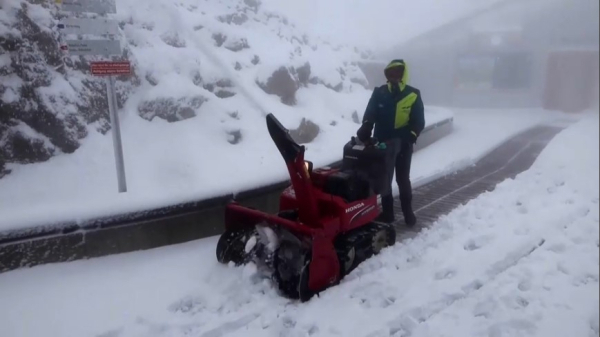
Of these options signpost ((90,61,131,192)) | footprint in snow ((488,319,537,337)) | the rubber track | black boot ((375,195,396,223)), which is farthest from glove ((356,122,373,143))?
signpost ((90,61,131,192))

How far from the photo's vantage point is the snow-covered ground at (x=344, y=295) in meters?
2.88

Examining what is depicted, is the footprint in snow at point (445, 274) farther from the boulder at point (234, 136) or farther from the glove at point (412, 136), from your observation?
the boulder at point (234, 136)

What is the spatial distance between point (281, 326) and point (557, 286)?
73.9 inches

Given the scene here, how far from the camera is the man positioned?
4.41 metres

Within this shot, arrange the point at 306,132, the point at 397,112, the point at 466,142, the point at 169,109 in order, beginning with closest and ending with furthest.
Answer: the point at 397,112, the point at 169,109, the point at 306,132, the point at 466,142

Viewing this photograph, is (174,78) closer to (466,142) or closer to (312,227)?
(312,227)

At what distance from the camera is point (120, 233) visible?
3.77 meters

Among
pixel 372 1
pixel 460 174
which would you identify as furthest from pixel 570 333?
pixel 460 174

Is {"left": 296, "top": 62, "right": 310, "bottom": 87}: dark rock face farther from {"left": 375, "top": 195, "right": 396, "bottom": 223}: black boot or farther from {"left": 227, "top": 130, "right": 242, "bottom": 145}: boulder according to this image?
{"left": 375, "top": 195, "right": 396, "bottom": 223}: black boot

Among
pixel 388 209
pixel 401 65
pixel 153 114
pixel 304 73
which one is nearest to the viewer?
pixel 401 65

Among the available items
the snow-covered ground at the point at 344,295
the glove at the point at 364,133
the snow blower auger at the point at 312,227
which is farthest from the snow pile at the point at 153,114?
the glove at the point at 364,133

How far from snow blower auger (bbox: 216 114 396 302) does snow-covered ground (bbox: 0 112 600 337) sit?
0.44 feet

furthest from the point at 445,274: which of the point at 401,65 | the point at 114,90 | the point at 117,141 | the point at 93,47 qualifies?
the point at 93,47

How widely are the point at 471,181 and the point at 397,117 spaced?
8.86 ft
